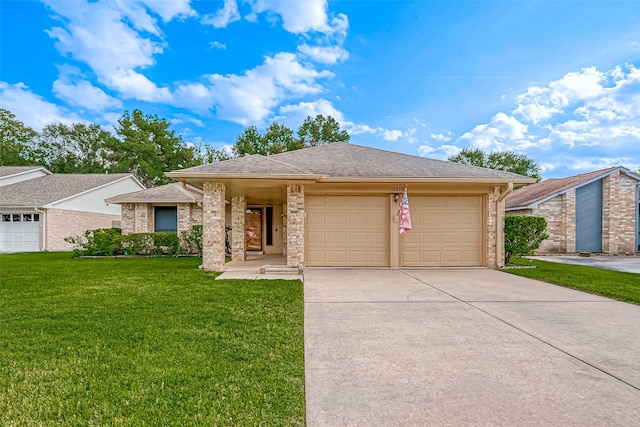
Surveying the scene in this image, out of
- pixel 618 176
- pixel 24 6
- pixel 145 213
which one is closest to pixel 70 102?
pixel 24 6

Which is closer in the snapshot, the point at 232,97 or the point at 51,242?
the point at 51,242

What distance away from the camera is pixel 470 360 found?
2.99 metres

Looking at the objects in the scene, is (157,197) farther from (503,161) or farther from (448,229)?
(503,161)

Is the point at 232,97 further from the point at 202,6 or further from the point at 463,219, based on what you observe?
the point at 463,219

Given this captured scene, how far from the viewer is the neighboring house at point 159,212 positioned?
14.1 meters

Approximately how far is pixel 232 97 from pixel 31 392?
19793mm

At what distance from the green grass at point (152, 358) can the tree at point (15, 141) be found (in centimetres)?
3483

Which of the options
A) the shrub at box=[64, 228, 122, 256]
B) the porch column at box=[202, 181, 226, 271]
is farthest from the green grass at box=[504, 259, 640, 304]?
the shrub at box=[64, 228, 122, 256]

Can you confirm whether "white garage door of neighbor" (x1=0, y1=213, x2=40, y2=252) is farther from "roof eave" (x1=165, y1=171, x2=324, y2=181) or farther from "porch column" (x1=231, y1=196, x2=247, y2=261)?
"roof eave" (x1=165, y1=171, x2=324, y2=181)

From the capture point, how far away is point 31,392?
7.82 feet

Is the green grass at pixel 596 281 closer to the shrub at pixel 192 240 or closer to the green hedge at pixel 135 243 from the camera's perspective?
the shrub at pixel 192 240

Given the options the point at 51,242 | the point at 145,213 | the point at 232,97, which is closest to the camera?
the point at 145,213

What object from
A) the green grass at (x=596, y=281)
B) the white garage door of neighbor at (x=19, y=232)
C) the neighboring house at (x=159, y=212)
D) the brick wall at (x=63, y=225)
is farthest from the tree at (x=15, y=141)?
the green grass at (x=596, y=281)

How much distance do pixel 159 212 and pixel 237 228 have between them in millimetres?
6322
